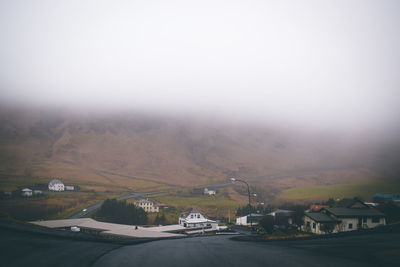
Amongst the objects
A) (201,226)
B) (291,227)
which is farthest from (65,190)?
(291,227)

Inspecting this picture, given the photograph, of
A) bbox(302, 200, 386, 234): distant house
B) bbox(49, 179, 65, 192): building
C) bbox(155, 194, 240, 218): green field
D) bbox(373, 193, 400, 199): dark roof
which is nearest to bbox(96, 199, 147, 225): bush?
bbox(155, 194, 240, 218): green field

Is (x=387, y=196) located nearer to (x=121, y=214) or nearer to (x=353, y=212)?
(x=353, y=212)

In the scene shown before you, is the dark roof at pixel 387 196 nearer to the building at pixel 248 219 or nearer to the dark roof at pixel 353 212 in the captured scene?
the dark roof at pixel 353 212

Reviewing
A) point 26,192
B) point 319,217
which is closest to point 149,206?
point 26,192

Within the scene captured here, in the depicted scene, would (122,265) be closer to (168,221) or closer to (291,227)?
(291,227)

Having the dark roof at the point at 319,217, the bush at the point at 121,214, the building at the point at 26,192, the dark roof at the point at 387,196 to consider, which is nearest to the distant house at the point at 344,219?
the dark roof at the point at 319,217

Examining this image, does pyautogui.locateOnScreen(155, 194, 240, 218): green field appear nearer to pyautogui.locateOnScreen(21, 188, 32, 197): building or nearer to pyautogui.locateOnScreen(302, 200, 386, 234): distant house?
pyautogui.locateOnScreen(21, 188, 32, 197): building

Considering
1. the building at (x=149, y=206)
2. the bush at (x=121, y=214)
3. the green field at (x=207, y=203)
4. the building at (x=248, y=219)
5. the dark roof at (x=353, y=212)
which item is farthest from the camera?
the green field at (x=207, y=203)

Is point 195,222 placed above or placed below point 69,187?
below
